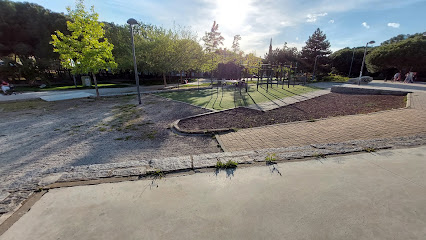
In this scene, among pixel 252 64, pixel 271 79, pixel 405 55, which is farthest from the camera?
pixel 405 55

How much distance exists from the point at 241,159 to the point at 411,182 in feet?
9.37

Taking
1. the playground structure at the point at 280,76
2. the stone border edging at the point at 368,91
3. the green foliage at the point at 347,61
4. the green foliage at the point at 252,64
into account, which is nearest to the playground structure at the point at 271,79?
the playground structure at the point at 280,76

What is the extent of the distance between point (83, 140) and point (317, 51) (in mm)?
42548

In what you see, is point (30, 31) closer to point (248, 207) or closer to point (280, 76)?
point (248, 207)

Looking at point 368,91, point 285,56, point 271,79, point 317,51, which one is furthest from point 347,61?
point 368,91

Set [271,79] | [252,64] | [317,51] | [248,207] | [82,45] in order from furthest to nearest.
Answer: [317,51] → [252,64] → [271,79] → [82,45] → [248,207]

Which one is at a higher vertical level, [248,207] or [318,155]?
[318,155]

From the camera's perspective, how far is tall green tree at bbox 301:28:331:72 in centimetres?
3569

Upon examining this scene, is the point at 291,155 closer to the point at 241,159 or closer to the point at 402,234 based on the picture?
the point at 241,159

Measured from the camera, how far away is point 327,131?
5934mm

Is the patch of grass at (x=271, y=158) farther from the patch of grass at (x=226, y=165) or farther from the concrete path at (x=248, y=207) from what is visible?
the patch of grass at (x=226, y=165)

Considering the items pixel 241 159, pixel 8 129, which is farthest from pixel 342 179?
pixel 8 129

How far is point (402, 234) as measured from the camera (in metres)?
2.02

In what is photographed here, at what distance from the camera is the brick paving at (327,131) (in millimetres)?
5141
